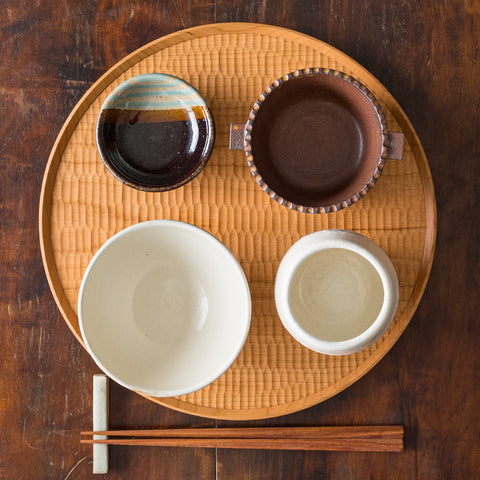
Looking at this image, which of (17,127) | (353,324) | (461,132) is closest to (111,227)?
(17,127)

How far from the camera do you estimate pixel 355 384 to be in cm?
87

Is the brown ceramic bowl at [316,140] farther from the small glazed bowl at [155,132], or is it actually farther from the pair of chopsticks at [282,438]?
the pair of chopsticks at [282,438]

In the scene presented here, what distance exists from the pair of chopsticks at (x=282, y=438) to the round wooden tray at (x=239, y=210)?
7cm

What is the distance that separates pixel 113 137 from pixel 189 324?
0.95ft

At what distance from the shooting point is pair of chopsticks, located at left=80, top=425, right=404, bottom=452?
852mm

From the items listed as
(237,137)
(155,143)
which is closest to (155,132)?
(155,143)

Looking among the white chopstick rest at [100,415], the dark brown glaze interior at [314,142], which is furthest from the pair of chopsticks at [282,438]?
the dark brown glaze interior at [314,142]

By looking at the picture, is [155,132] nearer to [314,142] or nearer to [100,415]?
[314,142]

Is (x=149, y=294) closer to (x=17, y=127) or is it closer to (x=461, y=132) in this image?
(x=17, y=127)

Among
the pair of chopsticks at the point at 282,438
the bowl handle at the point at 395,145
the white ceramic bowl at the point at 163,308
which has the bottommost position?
the pair of chopsticks at the point at 282,438

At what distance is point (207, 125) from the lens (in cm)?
78

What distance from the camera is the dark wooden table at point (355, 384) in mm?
870

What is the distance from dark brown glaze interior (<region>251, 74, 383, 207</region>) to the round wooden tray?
3 cm

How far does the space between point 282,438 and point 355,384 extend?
0.14 m
